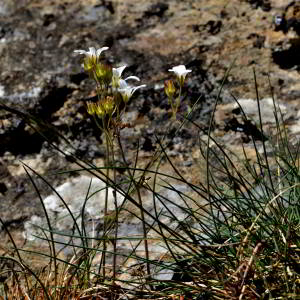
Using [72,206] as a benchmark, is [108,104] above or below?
above

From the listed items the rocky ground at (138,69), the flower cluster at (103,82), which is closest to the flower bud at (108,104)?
the flower cluster at (103,82)

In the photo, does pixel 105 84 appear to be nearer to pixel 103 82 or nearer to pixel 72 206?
pixel 103 82

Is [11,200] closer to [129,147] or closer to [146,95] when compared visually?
[129,147]

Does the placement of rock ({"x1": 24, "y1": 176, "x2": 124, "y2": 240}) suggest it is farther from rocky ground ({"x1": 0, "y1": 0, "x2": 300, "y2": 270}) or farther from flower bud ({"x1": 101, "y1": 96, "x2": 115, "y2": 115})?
flower bud ({"x1": 101, "y1": 96, "x2": 115, "y2": 115})

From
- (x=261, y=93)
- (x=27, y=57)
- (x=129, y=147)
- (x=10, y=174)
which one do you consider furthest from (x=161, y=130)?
(x=27, y=57)

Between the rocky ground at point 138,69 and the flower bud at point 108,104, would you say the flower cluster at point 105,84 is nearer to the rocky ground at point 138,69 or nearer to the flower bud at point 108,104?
the flower bud at point 108,104

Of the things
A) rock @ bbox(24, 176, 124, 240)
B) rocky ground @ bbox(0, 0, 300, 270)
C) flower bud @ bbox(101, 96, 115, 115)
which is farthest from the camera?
rocky ground @ bbox(0, 0, 300, 270)

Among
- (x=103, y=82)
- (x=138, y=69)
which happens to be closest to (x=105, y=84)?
(x=103, y=82)

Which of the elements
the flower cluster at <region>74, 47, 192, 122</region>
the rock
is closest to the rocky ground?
the rock
